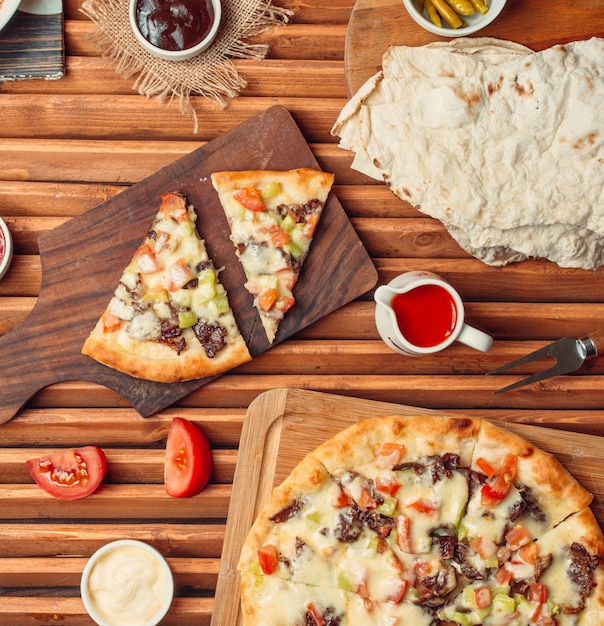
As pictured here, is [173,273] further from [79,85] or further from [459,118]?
[459,118]

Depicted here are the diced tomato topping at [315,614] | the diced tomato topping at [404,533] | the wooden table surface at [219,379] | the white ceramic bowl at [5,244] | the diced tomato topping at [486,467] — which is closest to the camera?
the diced tomato topping at [315,614]

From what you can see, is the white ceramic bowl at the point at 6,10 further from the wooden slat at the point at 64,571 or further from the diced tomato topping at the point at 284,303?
the wooden slat at the point at 64,571

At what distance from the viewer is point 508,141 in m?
4.62

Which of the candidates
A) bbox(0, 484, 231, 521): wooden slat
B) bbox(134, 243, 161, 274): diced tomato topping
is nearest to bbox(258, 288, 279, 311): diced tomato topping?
bbox(134, 243, 161, 274): diced tomato topping

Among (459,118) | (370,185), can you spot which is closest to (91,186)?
(370,185)

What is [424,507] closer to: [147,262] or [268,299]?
[268,299]

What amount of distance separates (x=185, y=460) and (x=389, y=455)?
1.31m

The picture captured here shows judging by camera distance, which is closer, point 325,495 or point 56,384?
point 325,495

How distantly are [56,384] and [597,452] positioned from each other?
11.8 feet

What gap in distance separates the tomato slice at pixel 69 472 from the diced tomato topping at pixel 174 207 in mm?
1622

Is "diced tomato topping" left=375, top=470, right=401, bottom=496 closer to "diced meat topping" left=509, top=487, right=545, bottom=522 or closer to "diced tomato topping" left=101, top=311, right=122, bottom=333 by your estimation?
"diced meat topping" left=509, top=487, right=545, bottom=522

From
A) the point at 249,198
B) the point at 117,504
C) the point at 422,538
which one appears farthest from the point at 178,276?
the point at 422,538

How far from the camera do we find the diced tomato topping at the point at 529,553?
14.9 feet

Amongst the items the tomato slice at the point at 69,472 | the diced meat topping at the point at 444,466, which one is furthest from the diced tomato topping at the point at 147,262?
the diced meat topping at the point at 444,466
